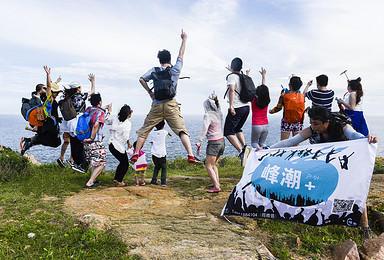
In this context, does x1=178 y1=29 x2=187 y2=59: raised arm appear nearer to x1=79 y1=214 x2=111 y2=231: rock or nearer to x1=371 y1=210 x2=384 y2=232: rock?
x1=79 y1=214 x2=111 y2=231: rock

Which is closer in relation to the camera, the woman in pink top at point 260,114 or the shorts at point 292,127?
the woman in pink top at point 260,114

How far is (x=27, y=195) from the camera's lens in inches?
251

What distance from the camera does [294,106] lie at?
23.6 ft

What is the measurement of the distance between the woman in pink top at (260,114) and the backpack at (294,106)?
0.59m

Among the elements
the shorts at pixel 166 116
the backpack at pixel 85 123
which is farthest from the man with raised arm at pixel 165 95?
the backpack at pixel 85 123

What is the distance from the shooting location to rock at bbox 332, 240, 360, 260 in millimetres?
3904

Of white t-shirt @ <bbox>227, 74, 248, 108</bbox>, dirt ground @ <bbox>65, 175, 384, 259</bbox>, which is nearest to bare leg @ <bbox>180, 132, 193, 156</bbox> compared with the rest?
dirt ground @ <bbox>65, 175, 384, 259</bbox>

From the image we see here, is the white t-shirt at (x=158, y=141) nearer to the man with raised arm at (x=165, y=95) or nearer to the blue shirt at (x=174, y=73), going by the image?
the man with raised arm at (x=165, y=95)

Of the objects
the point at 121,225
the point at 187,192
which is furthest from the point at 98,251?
the point at 187,192

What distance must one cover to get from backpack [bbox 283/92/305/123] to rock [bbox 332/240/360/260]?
3.74 meters

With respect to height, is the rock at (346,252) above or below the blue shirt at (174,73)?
below

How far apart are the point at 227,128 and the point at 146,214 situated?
311 cm

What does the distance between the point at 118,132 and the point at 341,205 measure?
538 centimetres

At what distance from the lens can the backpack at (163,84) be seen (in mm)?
6250
